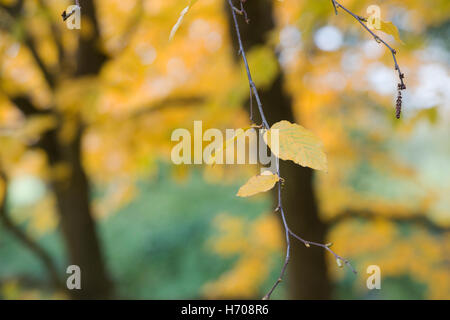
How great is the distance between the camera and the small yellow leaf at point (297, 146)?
53 cm

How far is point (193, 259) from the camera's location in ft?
19.8

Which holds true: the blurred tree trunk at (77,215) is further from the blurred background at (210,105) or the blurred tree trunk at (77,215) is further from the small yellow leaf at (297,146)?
the small yellow leaf at (297,146)

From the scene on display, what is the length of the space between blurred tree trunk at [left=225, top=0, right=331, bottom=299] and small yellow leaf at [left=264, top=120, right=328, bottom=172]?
58.4 inches

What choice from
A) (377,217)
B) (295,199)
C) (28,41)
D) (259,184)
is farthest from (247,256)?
(259,184)

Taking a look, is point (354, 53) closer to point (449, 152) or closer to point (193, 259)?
point (193, 259)

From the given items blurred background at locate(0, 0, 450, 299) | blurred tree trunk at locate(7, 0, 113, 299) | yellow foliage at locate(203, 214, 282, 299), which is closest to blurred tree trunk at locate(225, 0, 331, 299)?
blurred background at locate(0, 0, 450, 299)

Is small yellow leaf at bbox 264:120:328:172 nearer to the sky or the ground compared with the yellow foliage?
nearer to the sky

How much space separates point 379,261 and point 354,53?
1866 mm

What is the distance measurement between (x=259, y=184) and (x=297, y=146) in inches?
3.3

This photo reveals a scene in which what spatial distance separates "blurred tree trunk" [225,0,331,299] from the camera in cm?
205

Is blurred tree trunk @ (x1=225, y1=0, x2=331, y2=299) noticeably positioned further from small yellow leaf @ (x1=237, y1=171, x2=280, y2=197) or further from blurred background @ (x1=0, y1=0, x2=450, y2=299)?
small yellow leaf @ (x1=237, y1=171, x2=280, y2=197)

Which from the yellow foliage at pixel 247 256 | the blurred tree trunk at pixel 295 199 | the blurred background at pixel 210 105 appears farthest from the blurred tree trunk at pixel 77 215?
the blurred tree trunk at pixel 295 199
